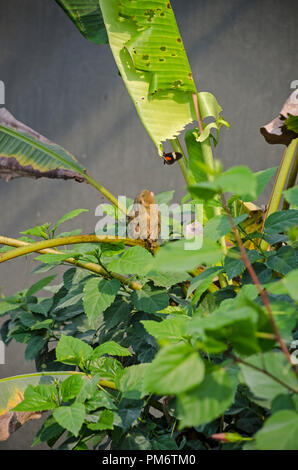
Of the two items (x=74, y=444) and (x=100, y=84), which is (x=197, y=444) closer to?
(x=74, y=444)

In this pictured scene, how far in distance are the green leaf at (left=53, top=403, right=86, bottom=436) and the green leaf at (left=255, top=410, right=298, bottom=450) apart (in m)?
0.19

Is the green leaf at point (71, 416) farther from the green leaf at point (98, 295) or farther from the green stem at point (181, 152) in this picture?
the green stem at point (181, 152)

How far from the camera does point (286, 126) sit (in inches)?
25.8

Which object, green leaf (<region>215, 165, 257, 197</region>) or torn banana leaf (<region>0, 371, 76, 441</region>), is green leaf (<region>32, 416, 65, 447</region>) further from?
green leaf (<region>215, 165, 257, 197</region>)

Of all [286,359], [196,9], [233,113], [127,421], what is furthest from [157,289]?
[196,9]

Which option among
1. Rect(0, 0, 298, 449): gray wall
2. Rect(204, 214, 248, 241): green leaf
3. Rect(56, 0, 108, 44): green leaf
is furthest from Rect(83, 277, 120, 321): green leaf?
Rect(0, 0, 298, 449): gray wall

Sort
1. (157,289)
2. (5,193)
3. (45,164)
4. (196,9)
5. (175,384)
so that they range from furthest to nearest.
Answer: (5,193)
(196,9)
(45,164)
(157,289)
(175,384)

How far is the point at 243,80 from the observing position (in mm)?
1495

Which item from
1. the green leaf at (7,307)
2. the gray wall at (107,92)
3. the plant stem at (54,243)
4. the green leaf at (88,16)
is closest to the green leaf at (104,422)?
the plant stem at (54,243)

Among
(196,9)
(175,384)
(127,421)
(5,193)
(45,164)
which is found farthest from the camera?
(5,193)

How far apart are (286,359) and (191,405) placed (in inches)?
2.8

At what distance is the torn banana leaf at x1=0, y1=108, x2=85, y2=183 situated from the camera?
0.78 meters

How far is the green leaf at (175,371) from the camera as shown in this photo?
20 cm

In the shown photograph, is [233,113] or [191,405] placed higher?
[233,113]
